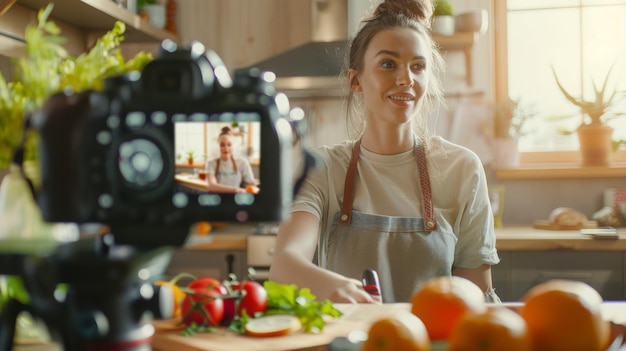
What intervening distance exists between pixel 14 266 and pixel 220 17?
9.01 feet

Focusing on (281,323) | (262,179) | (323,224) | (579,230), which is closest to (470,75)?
(579,230)

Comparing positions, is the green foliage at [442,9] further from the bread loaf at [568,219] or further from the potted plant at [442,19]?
the bread loaf at [568,219]

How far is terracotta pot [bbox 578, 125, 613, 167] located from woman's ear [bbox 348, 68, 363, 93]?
1524 mm

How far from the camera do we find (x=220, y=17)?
3.17m

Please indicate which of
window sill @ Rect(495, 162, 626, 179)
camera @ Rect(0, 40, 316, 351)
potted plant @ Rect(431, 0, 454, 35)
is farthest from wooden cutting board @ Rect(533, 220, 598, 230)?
camera @ Rect(0, 40, 316, 351)

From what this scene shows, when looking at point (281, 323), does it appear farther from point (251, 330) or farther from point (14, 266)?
point (14, 266)

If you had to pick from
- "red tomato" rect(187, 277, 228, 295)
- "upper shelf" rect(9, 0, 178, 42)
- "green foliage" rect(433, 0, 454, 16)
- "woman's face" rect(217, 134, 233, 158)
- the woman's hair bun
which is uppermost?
"green foliage" rect(433, 0, 454, 16)

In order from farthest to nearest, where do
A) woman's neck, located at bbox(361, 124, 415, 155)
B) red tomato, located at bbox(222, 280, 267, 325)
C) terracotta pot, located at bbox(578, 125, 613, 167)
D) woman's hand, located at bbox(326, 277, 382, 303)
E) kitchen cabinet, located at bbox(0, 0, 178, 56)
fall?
terracotta pot, located at bbox(578, 125, 613, 167) → kitchen cabinet, located at bbox(0, 0, 178, 56) → woman's neck, located at bbox(361, 124, 415, 155) → woman's hand, located at bbox(326, 277, 382, 303) → red tomato, located at bbox(222, 280, 267, 325)

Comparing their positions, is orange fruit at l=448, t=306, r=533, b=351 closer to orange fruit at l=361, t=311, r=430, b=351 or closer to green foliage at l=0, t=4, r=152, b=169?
orange fruit at l=361, t=311, r=430, b=351

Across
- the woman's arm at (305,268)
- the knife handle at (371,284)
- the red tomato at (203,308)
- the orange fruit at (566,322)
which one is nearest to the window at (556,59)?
the woman's arm at (305,268)

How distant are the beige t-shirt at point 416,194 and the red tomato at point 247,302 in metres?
0.58

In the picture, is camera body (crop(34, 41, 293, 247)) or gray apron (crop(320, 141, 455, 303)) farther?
gray apron (crop(320, 141, 455, 303))

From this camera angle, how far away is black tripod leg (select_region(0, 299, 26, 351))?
58cm

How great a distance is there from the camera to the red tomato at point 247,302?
0.94 m
